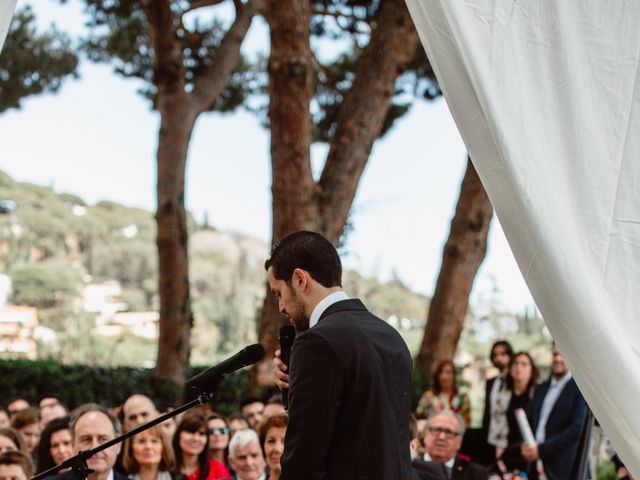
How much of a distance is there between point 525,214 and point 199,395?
4.42ft

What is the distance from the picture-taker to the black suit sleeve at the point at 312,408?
11.4ft

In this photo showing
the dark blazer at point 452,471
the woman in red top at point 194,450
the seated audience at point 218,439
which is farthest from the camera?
the seated audience at point 218,439

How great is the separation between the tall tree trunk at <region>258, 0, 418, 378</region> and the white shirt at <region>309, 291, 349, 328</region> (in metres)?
7.24

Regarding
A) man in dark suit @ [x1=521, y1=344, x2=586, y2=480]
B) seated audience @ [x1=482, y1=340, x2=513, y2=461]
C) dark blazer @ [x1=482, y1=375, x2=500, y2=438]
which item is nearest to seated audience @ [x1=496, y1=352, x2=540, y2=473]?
seated audience @ [x1=482, y1=340, x2=513, y2=461]

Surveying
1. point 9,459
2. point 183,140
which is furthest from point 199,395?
point 183,140

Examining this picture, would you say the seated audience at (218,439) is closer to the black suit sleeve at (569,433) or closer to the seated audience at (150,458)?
the seated audience at (150,458)

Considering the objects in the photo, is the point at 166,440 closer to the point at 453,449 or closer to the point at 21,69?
the point at 453,449

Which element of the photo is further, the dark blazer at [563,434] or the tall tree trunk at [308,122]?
the tall tree trunk at [308,122]

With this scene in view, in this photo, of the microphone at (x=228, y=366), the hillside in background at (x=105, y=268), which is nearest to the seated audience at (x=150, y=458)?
the microphone at (x=228, y=366)

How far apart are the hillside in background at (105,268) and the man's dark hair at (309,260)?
35.2 metres

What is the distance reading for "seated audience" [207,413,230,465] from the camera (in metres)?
8.60

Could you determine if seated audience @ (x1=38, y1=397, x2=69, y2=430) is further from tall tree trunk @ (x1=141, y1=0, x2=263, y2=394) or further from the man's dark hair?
the man's dark hair

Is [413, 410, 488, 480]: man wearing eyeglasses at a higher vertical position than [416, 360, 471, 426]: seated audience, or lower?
lower

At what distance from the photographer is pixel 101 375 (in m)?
18.0
